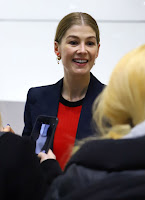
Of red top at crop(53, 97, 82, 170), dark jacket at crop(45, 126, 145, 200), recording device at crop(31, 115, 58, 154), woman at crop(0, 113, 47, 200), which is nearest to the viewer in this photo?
dark jacket at crop(45, 126, 145, 200)

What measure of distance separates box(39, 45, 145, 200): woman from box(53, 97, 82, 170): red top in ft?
2.03

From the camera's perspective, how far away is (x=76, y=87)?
5.15 ft

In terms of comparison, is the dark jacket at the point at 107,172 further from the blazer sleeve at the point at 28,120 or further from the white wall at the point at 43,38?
the white wall at the point at 43,38

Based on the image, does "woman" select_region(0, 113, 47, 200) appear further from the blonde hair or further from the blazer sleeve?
the blazer sleeve

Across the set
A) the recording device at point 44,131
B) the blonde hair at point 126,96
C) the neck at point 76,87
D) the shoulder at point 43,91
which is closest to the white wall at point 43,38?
the shoulder at point 43,91

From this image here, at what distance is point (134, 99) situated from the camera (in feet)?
2.39

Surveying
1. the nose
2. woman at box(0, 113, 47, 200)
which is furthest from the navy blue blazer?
woman at box(0, 113, 47, 200)

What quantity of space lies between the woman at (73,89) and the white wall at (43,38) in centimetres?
88

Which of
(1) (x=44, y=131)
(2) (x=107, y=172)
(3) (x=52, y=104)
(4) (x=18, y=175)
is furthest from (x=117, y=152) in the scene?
(3) (x=52, y=104)

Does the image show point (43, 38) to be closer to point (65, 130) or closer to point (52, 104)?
point (52, 104)

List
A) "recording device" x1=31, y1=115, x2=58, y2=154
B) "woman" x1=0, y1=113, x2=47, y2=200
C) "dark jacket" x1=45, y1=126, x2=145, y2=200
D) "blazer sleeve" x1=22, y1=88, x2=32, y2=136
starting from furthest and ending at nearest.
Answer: "blazer sleeve" x1=22, y1=88, x2=32, y2=136, "recording device" x1=31, y1=115, x2=58, y2=154, "woman" x1=0, y1=113, x2=47, y2=200, "dark jacket" x1=45, y1=126, x2=145, y2=200

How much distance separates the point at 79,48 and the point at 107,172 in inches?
35.4

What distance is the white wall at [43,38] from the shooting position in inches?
96.0

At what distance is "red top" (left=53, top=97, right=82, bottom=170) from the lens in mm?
1418
